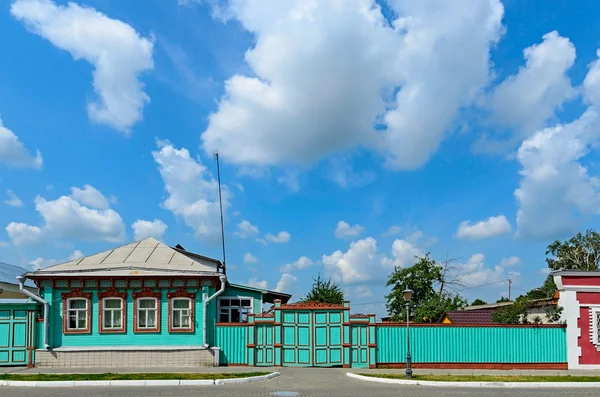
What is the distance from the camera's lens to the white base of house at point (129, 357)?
22.0 meters

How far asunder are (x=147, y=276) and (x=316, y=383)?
8301 millimetres

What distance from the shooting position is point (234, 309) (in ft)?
81.4

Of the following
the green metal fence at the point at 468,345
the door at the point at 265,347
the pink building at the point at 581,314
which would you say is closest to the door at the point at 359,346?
the green metal fence at the point at 468,345

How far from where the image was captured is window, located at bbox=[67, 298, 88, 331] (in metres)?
22.4

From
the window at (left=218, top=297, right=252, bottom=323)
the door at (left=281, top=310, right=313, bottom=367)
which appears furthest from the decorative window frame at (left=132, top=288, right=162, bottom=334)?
the door at (left=281, top=310, right=313, bottom=367)

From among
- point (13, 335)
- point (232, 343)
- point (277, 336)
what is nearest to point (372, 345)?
point (277, 336)

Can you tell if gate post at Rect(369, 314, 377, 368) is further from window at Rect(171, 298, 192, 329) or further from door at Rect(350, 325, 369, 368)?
window at Rect(171, 298, 192, 329)

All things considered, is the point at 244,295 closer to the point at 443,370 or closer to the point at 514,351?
the point at 443,370

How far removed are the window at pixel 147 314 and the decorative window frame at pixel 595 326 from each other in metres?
17.0

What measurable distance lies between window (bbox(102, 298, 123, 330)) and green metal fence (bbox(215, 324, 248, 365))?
3818 millimetres

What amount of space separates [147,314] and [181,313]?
132 centimetres

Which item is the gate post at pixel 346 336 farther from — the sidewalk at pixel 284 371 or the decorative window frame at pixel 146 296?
the decorative window frame at pixel 146 296

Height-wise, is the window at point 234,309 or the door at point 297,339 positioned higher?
the window at point 234,309

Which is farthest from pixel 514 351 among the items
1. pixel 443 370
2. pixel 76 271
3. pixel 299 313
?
pixel 76 271
